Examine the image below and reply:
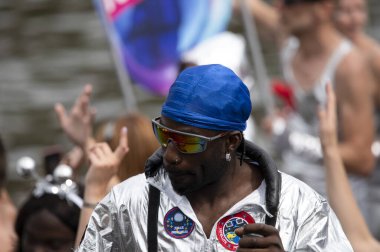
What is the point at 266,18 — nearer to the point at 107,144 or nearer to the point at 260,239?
the point at 107,144

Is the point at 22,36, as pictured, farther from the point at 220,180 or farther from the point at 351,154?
the point at 220,180

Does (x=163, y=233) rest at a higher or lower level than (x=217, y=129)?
lower

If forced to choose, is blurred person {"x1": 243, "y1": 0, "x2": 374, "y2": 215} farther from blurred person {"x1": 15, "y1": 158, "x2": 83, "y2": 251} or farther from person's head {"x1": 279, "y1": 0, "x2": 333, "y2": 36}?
blurred person {"x1": 15, "y1": 158, "x2": 83, "y2": 251}

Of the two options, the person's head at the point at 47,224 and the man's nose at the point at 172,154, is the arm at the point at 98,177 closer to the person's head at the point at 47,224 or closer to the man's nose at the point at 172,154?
the person's head at the point at 47,224

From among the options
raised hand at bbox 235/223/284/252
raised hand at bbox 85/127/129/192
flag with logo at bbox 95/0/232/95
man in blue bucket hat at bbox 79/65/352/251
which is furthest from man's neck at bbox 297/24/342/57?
raised hand at bbox 235/223/284/252

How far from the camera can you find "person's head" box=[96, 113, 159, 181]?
4805 millimetres

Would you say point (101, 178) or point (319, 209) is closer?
point (319, 209)

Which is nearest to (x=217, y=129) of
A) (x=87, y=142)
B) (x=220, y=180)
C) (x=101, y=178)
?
(x=220, y=180)

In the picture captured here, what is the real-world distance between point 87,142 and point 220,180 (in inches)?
69.4

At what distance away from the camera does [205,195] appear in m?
3.59

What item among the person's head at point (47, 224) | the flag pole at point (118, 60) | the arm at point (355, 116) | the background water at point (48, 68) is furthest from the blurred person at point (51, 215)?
the background water at point (48, 68)

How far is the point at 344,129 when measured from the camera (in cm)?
624

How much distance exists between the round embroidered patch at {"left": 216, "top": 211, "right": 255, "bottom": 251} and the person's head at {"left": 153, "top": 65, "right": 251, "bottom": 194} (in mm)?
133

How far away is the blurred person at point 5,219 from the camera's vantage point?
4.95 m
